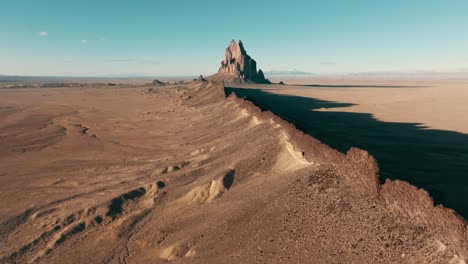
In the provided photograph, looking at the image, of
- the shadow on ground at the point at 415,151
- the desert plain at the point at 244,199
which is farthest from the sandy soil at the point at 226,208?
the shadow on ground at the point at 415,151

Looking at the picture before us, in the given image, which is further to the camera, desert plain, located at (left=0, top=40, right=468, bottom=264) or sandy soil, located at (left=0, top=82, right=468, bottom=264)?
desert plain, located at (left=0, top=40, right=468, bottom=264)

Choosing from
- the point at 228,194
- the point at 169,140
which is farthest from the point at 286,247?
the point at 169,140

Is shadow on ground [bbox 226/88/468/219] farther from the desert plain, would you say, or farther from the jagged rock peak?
the jagged rock peak

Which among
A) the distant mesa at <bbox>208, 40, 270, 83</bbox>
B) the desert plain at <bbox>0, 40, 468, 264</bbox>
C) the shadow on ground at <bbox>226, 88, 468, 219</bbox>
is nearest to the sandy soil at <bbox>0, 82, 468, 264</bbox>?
the desert plain at <bbox>0, 40, 468, 264</bbox>

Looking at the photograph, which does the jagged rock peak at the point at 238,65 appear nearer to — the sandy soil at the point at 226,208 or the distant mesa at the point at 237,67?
the distant mesa at the point at 237,67

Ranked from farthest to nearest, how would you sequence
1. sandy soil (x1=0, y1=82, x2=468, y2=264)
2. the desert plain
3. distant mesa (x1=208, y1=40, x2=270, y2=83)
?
distant mesa (x1=208, y1=40, x2=270, y2=83) < the desert plain < sandy soil (x1=0, y1=82, x2=468, y2=264)

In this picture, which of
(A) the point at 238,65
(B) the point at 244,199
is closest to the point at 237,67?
(A) the point at 238,65
